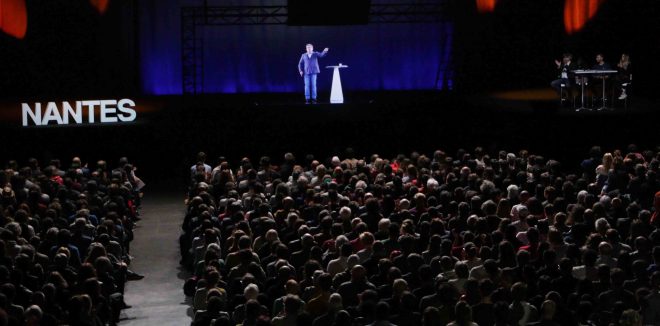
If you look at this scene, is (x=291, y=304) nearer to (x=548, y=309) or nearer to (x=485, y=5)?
(x=548, y=309)

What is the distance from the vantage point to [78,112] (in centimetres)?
2509

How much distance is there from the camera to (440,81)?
3042 cm

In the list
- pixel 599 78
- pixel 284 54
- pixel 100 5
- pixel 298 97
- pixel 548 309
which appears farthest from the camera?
pixel 284 54

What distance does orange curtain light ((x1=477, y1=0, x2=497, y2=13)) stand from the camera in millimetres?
29297

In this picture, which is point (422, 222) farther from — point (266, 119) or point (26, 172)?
point (266, 119)

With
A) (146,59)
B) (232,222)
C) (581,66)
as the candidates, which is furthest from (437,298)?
(146,59)

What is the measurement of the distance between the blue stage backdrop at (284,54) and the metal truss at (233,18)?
27 centimetres

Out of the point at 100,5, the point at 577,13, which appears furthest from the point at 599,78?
the point at 100,5

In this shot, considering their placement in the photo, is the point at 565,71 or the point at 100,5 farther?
the point at 100,5

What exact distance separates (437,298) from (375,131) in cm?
1509

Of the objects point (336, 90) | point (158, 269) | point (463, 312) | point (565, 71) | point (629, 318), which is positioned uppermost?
point (565, 71)

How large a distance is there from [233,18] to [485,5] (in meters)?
6.61

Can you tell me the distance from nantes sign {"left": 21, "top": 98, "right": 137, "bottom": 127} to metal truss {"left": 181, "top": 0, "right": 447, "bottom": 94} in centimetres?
Answer: 271

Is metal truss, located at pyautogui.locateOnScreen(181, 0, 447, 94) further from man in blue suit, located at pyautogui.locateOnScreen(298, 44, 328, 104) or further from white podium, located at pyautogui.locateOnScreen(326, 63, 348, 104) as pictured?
white podium, located at pyautogui.locateOnScreen(326, 63, 348, 104)
